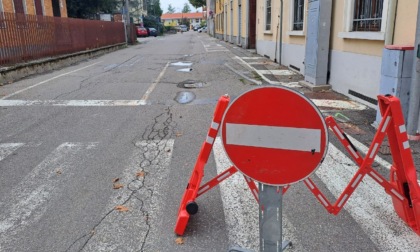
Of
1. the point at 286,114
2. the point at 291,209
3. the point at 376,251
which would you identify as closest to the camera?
the point at 286,114

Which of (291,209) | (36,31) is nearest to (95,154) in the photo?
(291,209)

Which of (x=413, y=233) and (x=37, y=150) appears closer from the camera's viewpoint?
(x=413, y=233)

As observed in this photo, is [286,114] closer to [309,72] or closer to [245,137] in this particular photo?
[245,137]

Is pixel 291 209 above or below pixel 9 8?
below

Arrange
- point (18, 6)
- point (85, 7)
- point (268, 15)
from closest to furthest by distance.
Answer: point (268, 15), point (18, 6), point (85, 7)

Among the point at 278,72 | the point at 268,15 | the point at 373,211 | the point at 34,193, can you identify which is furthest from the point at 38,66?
the point at 373,211

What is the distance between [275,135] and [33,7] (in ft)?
88.3

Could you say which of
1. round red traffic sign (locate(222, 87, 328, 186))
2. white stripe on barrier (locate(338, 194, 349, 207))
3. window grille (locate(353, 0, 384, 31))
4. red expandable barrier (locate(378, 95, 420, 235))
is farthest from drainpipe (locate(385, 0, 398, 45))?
round red traffic sign (locate(222, 87, 328, 186))

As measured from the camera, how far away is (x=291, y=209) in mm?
3672

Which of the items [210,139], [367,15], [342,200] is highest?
[367,15]

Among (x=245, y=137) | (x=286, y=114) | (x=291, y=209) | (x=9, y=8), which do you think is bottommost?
(x=291, y=209)

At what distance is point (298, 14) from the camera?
13.4m

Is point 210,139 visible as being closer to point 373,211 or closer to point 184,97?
point 373,211

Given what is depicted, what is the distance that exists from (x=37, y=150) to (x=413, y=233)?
496 centimetres
